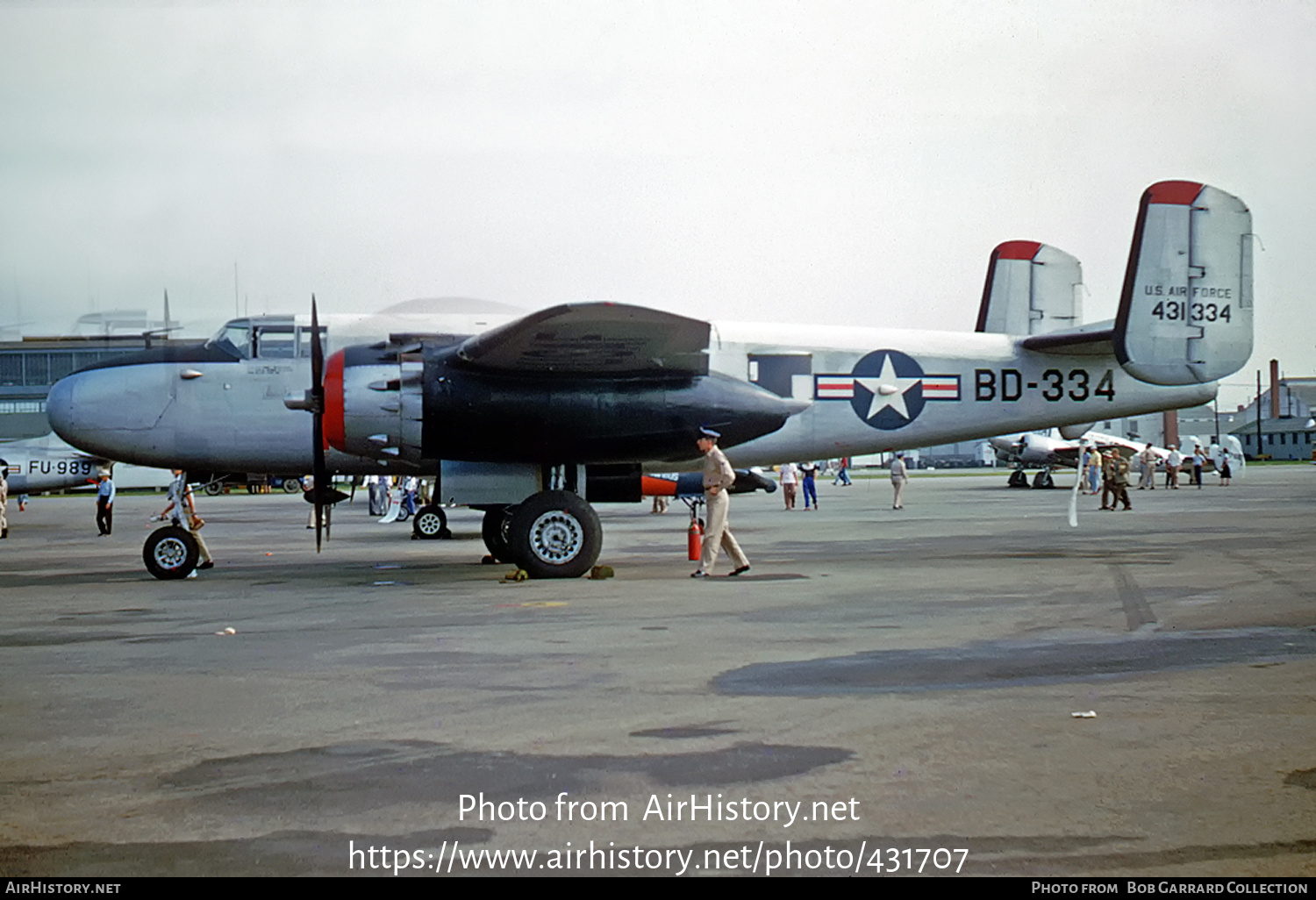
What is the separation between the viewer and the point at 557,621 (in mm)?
11172

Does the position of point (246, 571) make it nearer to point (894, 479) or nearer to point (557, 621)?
point (557, 621)

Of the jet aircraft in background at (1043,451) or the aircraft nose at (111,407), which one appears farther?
the jet aircraft in background at (1043,451)

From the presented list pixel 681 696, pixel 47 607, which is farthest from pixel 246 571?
pixel 681 696

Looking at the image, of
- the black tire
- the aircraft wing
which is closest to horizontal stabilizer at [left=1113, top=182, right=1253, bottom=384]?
the aircraft wing

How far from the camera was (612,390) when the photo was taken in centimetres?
1552

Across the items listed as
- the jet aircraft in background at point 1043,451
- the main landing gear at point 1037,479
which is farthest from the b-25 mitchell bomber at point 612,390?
the main landing gear at point 1037,479

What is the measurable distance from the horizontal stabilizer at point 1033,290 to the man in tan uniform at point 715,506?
11323 millimetres

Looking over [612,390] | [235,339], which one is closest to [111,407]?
[235,339]

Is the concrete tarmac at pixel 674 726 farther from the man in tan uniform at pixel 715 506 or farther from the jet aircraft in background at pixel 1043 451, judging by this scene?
the jet aircraft in background at pixel 1043 451

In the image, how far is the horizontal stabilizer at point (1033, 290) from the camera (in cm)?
2467

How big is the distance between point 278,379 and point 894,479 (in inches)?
945

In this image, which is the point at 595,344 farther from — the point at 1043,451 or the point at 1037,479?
the point at 1037,479

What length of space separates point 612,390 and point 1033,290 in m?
12.6

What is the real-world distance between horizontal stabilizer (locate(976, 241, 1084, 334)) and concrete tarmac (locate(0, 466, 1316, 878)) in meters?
10.5
